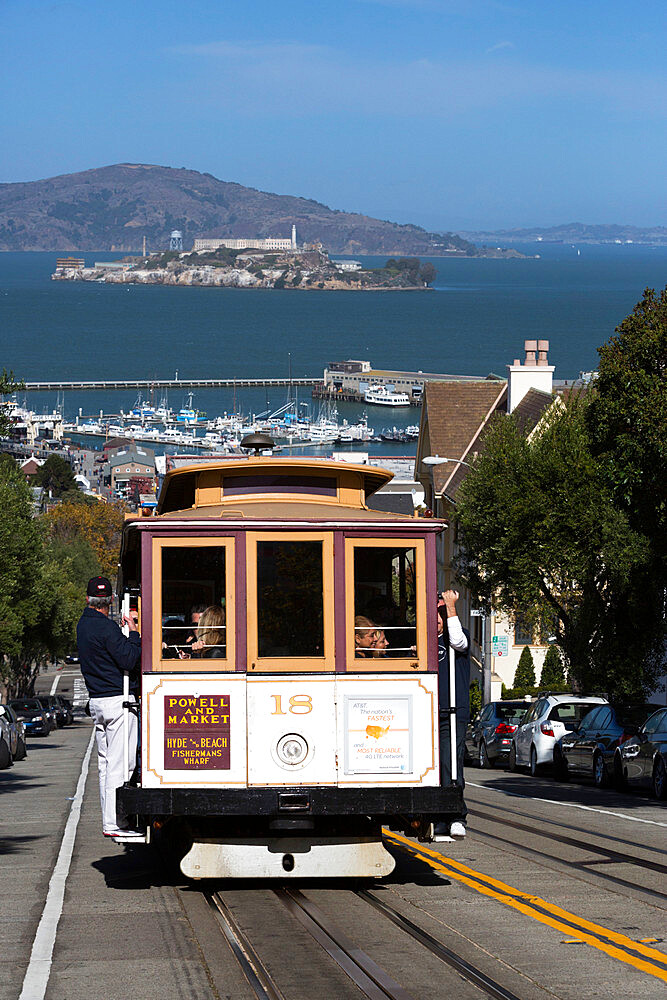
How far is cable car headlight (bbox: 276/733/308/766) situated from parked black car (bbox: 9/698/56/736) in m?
41.3

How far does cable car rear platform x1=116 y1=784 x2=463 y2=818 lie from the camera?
10047mm

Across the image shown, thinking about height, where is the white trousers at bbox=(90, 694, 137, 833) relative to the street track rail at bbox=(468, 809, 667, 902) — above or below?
above

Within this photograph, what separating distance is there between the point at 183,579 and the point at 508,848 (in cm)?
470

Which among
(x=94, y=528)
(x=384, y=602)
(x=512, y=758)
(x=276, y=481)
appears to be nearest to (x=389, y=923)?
(x=384, y=602)

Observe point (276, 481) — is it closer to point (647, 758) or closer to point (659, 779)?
point (659, 779)

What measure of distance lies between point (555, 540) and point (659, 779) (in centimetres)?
1092

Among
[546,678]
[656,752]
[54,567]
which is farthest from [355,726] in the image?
[54,567]

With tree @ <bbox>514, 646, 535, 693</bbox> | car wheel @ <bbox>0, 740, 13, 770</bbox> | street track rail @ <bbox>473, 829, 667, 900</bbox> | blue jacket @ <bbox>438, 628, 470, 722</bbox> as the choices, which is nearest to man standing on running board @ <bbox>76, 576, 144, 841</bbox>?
blue jacket @ <bbox>438, 628, 470, 722</bbox>

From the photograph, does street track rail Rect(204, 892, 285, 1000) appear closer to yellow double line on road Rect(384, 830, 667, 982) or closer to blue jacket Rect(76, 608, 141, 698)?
blue jacket Rect(76, 608, 141, 698)

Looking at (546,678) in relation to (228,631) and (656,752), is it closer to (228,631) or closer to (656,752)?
(656,752)

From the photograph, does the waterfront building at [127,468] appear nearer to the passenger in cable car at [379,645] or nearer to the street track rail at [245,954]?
the passenger in cable car at [379,645]

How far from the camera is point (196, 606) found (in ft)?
34.3

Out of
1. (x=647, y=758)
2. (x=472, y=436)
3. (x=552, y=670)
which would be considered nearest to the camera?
(x=647, y=758)

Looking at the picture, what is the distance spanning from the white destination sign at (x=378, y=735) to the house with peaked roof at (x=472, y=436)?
3376cm
